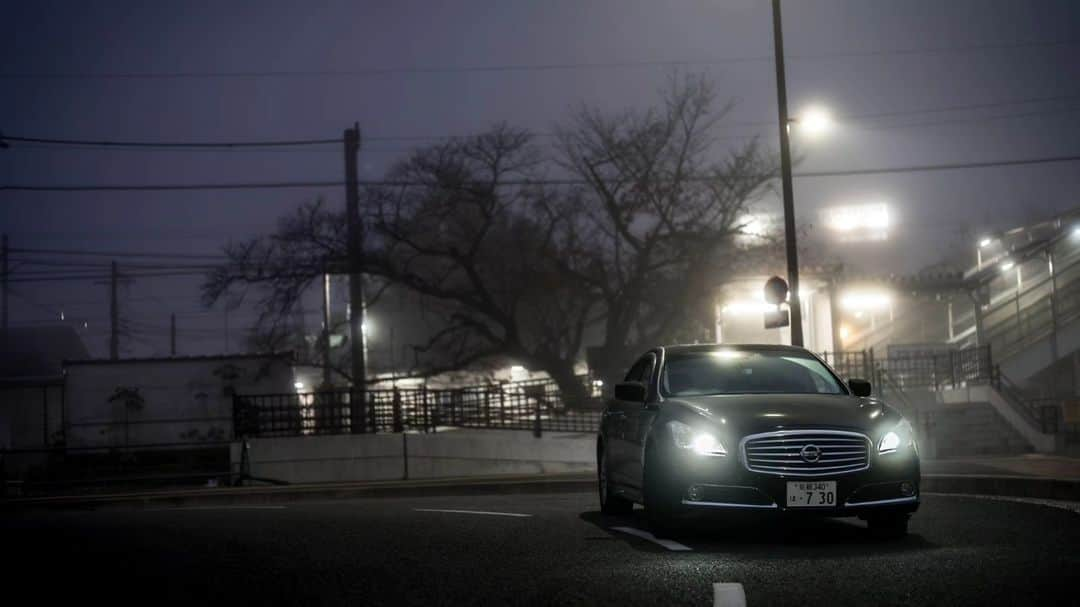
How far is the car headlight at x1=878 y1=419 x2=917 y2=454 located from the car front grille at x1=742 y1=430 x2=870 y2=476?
182 millimetres

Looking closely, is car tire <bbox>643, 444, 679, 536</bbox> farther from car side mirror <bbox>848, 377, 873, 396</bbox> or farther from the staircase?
the staircase

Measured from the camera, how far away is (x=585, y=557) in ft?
28.7

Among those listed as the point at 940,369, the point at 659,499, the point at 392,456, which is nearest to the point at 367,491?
the point at 392,456

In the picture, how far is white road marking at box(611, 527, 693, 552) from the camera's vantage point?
363 inches

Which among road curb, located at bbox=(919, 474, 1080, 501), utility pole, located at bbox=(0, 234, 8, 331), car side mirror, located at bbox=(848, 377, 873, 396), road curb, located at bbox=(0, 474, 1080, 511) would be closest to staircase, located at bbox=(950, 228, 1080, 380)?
road curb, located at bbox=(919, 474, 1080, 501)

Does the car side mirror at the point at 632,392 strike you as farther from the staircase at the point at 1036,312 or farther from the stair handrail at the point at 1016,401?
the staircase at the point at 1036,312

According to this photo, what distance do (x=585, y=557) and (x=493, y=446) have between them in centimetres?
2269

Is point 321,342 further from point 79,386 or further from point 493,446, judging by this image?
point 493,446

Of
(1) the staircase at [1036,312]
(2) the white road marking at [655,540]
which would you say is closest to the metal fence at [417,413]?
(1) the staircase at [1036,312]

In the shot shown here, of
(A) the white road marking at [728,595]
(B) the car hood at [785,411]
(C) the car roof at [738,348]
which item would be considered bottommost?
(A) the white road marking at [728,595]

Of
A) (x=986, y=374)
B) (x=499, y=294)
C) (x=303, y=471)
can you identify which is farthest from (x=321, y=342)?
(x=986, y=374)

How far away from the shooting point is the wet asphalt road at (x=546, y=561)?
697 centimetres

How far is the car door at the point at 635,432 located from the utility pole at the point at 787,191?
11.9 metres

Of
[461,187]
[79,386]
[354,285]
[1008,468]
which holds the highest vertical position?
[461,187]
